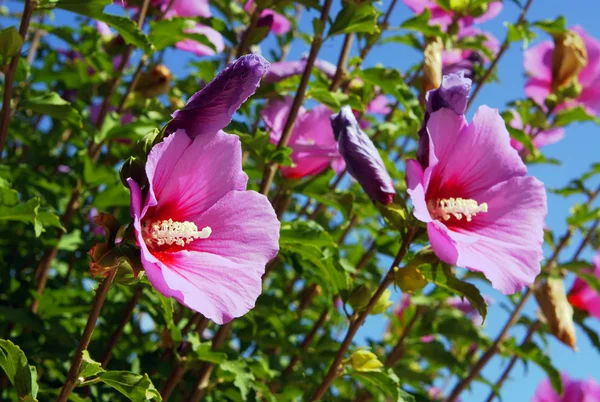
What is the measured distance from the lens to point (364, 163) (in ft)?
4.52

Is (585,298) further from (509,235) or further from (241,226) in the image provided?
(241,226)

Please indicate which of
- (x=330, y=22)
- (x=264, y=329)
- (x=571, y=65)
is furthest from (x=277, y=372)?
(x=571, y=65)

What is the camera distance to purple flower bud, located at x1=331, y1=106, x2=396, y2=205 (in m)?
1.38

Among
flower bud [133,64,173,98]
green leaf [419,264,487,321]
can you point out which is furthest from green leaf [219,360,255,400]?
flower bud [133,64,173,98]

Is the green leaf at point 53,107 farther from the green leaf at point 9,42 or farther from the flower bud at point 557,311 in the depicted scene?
the flower bud at point 557,311

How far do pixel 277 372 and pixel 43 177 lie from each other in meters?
1.06

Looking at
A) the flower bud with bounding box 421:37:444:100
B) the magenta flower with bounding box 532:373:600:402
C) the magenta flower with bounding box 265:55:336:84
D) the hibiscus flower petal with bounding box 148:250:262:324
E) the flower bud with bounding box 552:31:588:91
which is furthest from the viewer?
the magenta flower with bounding box 532:373:600:402

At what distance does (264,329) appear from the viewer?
2.29 metres

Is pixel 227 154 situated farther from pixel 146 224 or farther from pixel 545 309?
pixel 545 309

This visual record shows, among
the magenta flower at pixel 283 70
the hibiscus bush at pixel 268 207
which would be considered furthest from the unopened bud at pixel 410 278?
the magenta flower at pixel 283 70

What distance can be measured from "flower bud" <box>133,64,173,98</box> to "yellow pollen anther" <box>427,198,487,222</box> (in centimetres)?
137

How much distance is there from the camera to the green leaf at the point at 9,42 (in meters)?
1.51

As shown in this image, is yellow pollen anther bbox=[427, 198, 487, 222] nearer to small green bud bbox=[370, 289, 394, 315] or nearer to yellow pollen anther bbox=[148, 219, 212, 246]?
small green bud bbox=[370, 289, 394, 315]

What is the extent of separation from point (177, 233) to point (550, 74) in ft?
7.49
